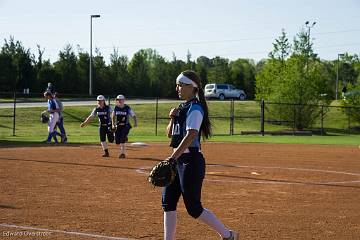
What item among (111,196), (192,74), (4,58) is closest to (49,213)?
(111,196)

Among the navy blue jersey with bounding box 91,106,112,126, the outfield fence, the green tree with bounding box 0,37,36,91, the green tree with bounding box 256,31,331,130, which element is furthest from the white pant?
the green tree with bounding box 0,37,36,91

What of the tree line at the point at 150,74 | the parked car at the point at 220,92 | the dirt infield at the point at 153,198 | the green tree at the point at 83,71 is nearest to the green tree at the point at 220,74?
the tree line at the point at 150,74

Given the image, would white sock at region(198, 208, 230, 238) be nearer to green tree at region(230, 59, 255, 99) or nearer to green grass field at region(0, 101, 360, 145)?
green grass field at region(0, 101, 360, 145)

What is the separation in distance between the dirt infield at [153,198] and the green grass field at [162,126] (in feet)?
42.5

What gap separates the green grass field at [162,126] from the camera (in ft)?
104

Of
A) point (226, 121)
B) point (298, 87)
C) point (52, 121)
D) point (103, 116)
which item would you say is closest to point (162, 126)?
point (226, 121)

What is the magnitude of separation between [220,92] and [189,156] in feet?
184

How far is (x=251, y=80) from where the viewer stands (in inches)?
3123

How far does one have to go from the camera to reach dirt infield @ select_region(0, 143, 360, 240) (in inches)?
310

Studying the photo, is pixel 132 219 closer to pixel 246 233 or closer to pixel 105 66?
pixel 246 233

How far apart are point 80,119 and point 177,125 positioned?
35796 millimetres

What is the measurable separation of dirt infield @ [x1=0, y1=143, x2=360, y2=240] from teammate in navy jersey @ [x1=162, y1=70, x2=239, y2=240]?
3.29ft

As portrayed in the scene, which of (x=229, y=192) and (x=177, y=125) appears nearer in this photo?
(x=177, y=125)

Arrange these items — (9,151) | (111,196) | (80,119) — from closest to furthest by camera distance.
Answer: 1. (111,196)
2. (9,151)
3. (80,119)
